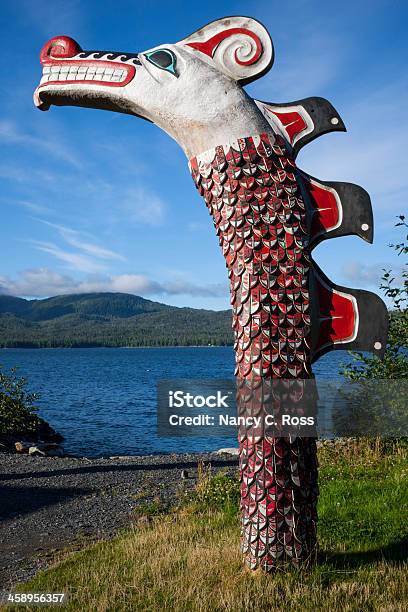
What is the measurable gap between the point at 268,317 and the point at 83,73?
2.26m

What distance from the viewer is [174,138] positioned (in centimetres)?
393

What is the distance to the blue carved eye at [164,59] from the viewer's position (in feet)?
12.5

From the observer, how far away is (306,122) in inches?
149

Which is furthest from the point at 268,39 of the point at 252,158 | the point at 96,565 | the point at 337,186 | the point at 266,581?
the point at 96,565

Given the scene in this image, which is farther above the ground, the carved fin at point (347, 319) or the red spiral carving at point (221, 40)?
the red spiral carving at point (221, 40)

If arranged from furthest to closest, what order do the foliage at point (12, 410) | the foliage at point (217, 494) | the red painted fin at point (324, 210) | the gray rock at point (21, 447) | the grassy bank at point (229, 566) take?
the foliage at point (12, 410)
the gray rock at point (21, 447)
the foliage at point (217, 494)
the red painted fin at point (324, 210)
the grassy bank at point (229, 566)

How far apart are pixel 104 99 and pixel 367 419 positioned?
6115mm

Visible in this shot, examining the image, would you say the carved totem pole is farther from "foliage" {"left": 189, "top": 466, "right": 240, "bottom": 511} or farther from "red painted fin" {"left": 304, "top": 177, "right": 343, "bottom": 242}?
"foliage" {"left": 189, "top": 466, "right": 240, "bottom": 511}

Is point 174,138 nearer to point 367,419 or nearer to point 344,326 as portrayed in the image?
point 344,326

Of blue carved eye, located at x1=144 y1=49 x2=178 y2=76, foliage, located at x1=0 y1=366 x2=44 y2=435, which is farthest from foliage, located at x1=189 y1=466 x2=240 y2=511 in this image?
foliage, located at x1=0 y1=366 x2=44 y2=435

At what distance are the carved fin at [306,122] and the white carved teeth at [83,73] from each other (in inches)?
44.2

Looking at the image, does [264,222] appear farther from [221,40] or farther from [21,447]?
[21,447]

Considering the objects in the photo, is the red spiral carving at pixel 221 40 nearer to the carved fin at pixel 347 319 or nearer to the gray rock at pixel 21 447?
the carved fin at pixel 347 319

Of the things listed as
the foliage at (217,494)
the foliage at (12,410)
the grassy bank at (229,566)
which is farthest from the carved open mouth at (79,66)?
the foliage at (12,410)
